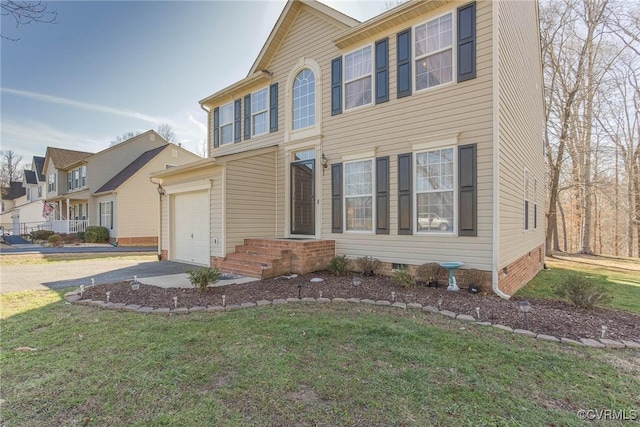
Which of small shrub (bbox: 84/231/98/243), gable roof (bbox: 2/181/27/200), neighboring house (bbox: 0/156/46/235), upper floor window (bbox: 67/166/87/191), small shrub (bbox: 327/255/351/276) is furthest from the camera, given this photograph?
gable roof (bbox: 2/181/27/200)

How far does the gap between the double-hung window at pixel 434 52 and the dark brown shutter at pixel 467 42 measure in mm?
205

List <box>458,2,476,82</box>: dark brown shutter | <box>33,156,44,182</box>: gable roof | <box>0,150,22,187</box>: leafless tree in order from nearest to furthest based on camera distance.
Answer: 1. <box>458,2,476,82</box>: dark brown shutter
2. <box>33,156,44,182</box>: gable roof
3. <box>0,150,22,187</box>: leafless tree

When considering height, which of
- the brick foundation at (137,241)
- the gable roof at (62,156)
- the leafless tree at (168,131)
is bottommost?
the brick foundation at (137,241)

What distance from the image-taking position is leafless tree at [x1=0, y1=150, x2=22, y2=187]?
48.0 metres

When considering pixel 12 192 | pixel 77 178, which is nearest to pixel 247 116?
pixel 77 178

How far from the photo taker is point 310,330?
4.02 m

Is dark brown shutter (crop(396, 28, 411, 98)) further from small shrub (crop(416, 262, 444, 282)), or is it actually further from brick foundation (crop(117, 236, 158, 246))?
brick foundation (crop(117, 236, 158, 246))

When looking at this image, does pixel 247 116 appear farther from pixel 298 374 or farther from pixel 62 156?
pixel 62 156

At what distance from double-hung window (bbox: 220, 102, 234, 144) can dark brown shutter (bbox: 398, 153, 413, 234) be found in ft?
22.8

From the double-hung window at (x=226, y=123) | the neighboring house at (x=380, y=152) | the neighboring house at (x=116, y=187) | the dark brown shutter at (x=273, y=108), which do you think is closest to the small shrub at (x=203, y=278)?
the neighboring house at (x=380, y=152)

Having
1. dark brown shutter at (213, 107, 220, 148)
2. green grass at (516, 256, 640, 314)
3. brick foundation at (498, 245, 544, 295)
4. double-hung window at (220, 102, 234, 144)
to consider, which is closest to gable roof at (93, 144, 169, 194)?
dark brown shutter at (213, 107, 220, 148)

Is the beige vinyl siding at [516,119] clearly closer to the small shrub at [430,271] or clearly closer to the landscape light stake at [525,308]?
the small shrub at [430,271]

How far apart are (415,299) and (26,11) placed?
687 cm

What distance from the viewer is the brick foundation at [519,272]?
6.50m
